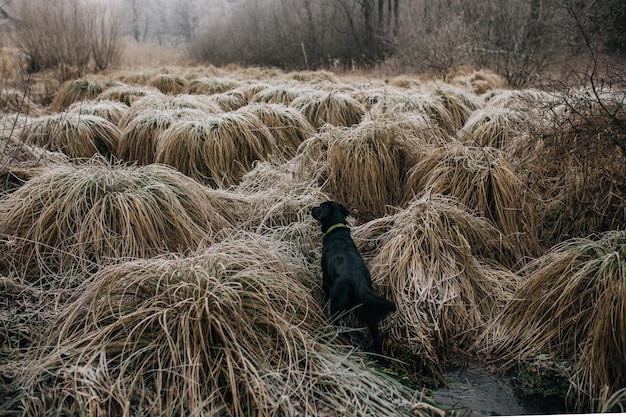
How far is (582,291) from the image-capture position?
1.80 meters

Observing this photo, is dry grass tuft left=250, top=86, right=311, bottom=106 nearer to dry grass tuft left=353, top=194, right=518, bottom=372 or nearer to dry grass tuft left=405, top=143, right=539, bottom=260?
dry grass tuft left=405, top=143, right=539, bottom=260

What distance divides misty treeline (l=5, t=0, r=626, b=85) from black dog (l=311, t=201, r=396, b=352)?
129cm

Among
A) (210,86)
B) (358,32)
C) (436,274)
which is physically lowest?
(358,32)

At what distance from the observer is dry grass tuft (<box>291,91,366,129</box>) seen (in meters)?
3.93

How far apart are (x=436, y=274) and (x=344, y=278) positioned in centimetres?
49

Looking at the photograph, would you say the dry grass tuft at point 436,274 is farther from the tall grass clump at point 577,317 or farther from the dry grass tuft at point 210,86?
the dry grass tuft at point 210,86

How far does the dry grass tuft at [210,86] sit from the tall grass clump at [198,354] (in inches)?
166

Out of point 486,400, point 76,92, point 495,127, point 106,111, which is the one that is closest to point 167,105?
point 106,111

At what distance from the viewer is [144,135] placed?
11.5 ft

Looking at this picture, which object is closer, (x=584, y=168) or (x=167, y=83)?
(x=584, y=168)

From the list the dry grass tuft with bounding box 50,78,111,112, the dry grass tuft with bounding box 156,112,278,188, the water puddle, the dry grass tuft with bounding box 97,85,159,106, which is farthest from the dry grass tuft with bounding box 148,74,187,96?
the water puddle

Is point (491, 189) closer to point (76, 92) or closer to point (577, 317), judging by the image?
point (577, 317)

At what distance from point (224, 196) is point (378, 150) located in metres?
0.87

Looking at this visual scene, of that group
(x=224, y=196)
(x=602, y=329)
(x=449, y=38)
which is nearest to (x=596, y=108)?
(x=602, y=329)
